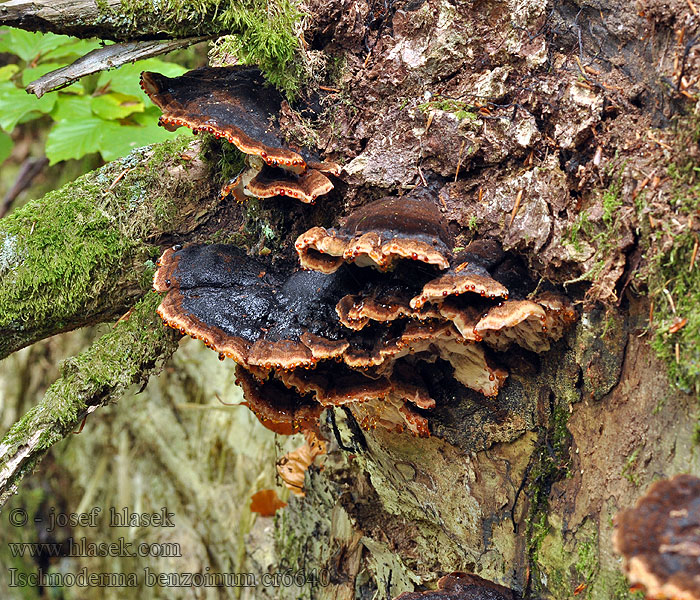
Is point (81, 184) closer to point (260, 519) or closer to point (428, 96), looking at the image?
point (428, 96)

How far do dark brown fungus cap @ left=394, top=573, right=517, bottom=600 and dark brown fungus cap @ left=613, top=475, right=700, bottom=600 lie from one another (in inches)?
41.1

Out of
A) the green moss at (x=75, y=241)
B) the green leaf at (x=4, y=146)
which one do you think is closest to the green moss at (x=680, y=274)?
the green moss at (x=75, y=241)

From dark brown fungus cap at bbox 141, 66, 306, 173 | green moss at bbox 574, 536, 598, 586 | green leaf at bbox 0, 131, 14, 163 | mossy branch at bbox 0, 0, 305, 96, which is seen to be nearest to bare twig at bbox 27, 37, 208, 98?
mossy branch at bbox 0, 0, 305, 96

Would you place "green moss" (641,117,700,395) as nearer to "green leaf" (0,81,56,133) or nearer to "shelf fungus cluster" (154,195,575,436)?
"shelf fungus cluster" (154,195,575,436)

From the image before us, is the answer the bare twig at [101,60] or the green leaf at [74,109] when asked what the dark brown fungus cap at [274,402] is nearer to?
the bare twig at [101,60]

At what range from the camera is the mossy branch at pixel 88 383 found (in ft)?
8.96

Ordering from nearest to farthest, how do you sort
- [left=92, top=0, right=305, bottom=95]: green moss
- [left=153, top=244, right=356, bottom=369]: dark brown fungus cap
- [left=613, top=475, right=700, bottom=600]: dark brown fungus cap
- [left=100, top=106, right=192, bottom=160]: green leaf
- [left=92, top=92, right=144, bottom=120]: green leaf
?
1. [left=613, top=475, right=700, bottom=600]: dark brown fungus cap
2. [left=153, top=244, right=356, bottom=369]: dark brown fungus cap
3. [left=92, top=0, right=305, bottom=95]: green moss
4. [left=100, top=106, right=192, bottom=160]: green leaf
5. [left=92, top=92, right=144, bottom=120]: green leaf

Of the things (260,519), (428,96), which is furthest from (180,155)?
(260,519)

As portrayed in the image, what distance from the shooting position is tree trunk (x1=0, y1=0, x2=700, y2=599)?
2027 mm

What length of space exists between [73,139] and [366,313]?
356 cm

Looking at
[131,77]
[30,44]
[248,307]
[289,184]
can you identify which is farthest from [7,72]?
[248,307]

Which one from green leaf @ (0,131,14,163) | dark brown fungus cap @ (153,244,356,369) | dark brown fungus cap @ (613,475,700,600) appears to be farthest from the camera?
green leaf @ (0,131,14,163)

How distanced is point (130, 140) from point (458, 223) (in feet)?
10.4

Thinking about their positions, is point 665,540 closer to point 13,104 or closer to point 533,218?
point 533,218
